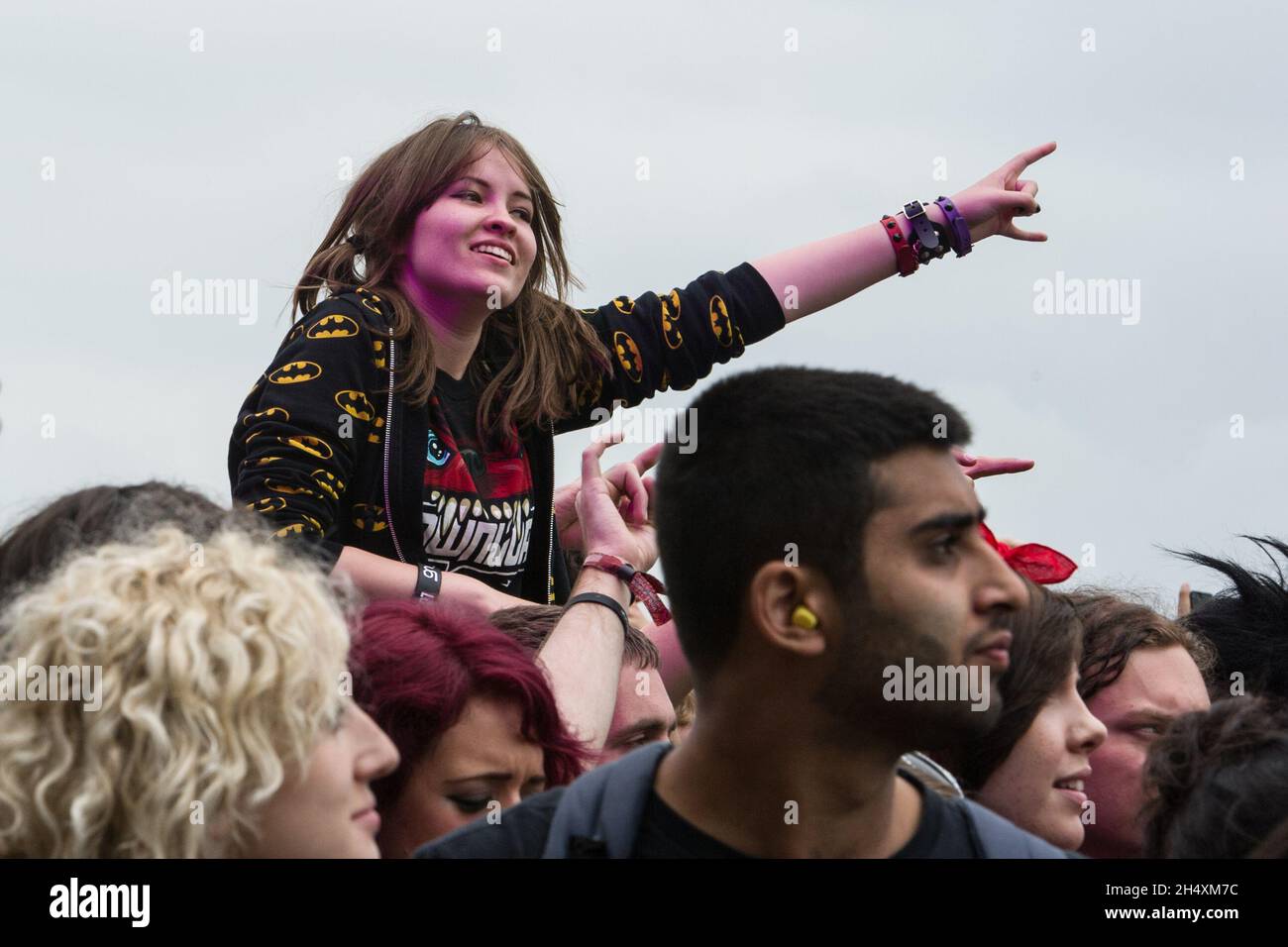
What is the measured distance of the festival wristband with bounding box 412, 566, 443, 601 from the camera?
3.86 meters

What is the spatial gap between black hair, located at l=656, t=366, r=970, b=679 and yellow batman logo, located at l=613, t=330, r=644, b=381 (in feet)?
6.46

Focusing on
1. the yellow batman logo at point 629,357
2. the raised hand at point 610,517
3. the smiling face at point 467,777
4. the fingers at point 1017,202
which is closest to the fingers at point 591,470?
the raised hand at point 610,517

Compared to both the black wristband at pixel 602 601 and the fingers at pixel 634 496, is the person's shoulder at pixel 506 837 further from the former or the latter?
the fingers at pixel 634 496

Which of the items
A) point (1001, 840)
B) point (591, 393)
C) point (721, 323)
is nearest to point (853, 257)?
point (721, 323)

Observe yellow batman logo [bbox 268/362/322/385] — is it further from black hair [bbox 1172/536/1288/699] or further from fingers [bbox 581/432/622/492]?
black hair [bbox 1172/536/1288/699]

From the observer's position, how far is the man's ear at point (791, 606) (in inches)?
98.1

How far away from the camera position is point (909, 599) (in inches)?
96.8

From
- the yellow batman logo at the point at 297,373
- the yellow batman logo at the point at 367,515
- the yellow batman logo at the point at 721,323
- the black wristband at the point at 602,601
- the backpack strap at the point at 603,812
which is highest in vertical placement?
the yellow batman logo at the point at 721,323

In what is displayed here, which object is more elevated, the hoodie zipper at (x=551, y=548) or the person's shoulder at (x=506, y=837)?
the hoodie zipper at (x=551, y=548)
